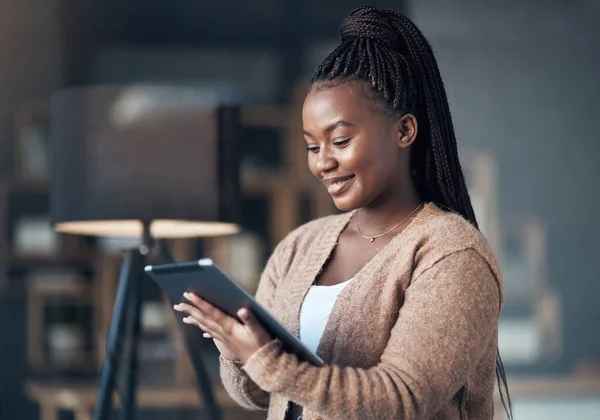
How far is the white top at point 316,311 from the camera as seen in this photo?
1.27 metres

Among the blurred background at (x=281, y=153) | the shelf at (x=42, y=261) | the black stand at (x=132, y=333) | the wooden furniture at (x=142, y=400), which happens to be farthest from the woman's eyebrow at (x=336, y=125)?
the shelf at (x=42, y=261)

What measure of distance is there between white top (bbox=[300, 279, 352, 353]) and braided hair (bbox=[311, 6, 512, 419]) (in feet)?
0.67

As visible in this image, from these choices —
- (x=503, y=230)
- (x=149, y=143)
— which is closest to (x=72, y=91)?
(x=149, y=143)

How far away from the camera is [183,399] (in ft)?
11.8

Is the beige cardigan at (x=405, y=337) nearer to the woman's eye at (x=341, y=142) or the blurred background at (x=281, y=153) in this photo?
the woman's eye at (x=341, y=142)

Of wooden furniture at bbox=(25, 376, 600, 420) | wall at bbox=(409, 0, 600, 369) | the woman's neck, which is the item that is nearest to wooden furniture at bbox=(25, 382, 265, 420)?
wooden furniture at bbox=(25, 376, 600, 420)

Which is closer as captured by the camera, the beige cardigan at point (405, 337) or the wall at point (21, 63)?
the beige cardigan at point (405, 337)

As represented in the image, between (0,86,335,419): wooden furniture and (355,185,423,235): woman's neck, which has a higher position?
(355,185,423,235): woman's neck

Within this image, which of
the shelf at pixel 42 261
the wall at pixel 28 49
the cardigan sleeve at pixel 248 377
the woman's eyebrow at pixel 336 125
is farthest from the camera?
the wall at pixel 28 49

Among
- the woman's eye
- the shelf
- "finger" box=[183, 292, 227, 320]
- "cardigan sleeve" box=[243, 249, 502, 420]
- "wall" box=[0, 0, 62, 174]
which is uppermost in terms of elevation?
"wall" box=[0, 0, 62, 174]

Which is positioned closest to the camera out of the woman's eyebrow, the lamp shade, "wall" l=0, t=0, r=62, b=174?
the woman's eyebrow

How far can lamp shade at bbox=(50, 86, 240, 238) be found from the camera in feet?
6.72

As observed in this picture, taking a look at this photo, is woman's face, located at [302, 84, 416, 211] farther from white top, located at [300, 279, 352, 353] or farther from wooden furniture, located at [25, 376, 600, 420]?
wooden furniture, located at [25, 376, 600, 420]

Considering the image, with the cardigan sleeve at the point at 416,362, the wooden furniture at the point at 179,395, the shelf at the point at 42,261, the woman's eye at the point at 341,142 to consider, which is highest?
the woman's eye at the point at 341,142
